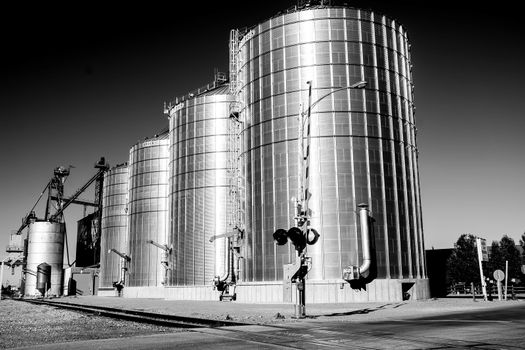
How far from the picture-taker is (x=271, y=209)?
135 ft

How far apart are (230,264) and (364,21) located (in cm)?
2796

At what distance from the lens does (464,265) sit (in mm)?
87125

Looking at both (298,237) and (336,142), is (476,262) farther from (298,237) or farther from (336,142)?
(298,237)

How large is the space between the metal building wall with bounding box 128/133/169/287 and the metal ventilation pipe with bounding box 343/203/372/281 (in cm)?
3865

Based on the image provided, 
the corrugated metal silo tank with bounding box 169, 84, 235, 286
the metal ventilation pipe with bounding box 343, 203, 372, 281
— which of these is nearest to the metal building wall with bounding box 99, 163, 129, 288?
the corrugated metal silo tank with bounding box 169, 84, 235, 286

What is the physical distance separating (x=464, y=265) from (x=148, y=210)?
55121 millimetres

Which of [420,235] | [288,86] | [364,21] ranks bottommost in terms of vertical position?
[420,235]

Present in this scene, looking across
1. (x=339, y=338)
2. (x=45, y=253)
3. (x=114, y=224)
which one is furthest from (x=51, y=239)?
(x=339, y=338)

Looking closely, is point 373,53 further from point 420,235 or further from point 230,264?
point 230,264

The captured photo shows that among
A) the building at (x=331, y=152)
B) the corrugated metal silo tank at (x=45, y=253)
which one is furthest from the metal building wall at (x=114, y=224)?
the building at (x=331, y=152)

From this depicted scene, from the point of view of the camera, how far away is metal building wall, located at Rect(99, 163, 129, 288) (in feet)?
271

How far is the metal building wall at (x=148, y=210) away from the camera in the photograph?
71188 millimetres

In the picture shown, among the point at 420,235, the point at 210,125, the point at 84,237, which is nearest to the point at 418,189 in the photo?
the point at 420,235

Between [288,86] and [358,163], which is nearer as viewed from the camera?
[358,163]
